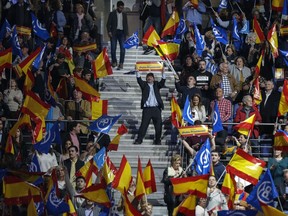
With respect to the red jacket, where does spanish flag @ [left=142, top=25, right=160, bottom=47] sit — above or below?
above

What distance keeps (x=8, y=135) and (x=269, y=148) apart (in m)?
5.94

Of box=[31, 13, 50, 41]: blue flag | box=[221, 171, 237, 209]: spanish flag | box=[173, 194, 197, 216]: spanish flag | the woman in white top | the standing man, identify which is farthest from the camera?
the standing man

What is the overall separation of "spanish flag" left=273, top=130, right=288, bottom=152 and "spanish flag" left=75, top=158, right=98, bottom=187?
4072 millimetres

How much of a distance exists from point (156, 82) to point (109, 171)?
16.0ft

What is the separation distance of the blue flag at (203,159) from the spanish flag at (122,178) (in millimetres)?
1868

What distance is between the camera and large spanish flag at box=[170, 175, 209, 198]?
35.2 metres

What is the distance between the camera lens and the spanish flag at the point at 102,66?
4200 cm

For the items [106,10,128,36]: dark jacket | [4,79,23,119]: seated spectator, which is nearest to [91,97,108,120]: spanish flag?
[4,79,23,119]: seated spectator

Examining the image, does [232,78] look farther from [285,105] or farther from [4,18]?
[4,18]

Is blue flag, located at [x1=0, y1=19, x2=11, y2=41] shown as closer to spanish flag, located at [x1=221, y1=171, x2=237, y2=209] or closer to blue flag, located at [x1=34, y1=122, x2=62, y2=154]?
blue flag, located at [x1=34, y1=122, x2=62, y2=154]

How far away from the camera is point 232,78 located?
41.7 metres

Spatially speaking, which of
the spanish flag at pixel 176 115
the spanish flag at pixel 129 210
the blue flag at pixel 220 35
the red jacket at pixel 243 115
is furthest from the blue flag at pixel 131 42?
the spanish flag at pixel 129 210

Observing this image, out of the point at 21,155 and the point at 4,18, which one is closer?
the point at 21,155

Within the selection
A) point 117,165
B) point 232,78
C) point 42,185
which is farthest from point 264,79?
point 42,185
